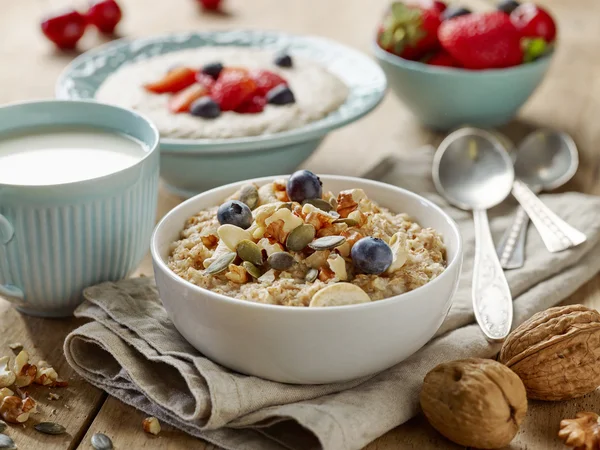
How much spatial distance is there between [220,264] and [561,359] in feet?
1.82

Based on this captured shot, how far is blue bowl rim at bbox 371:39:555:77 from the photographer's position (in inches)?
89.4

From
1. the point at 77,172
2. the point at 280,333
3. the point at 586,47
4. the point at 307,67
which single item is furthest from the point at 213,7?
the point at 280,333

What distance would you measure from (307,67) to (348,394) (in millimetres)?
1198

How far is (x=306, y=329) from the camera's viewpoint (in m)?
1.23

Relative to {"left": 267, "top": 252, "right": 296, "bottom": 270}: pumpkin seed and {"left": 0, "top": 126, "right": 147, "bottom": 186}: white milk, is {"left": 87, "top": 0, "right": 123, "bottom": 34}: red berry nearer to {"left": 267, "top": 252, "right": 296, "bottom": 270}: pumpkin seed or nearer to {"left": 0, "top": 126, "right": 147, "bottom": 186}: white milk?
{"left": 0, "top": 126, "right": 147, "bottom": 186}: white milk

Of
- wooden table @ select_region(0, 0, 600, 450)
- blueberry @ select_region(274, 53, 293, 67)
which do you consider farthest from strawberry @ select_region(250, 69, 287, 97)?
wooden table @ select_region(0, 0, 600, 450)

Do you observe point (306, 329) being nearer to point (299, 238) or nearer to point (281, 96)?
point (299, 238)

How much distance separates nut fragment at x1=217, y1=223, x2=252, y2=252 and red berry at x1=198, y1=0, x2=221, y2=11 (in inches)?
83.8

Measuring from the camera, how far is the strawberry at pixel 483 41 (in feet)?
7.44

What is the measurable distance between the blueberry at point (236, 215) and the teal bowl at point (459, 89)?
1.04 metres

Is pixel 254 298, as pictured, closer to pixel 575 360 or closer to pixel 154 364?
pixel 154 364

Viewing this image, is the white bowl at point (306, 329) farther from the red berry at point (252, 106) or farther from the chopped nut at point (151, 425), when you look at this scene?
the red berry at point (252, 106)

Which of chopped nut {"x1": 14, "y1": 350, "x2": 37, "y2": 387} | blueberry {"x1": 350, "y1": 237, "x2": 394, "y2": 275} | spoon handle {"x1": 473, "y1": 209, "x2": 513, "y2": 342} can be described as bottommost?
chopped nut {"x1": 14, "y1": 350, "x2": 37, "y2": 387}

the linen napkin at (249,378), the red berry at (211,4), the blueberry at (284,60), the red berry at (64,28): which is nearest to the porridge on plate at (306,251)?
the linen napkin at (249,378)
